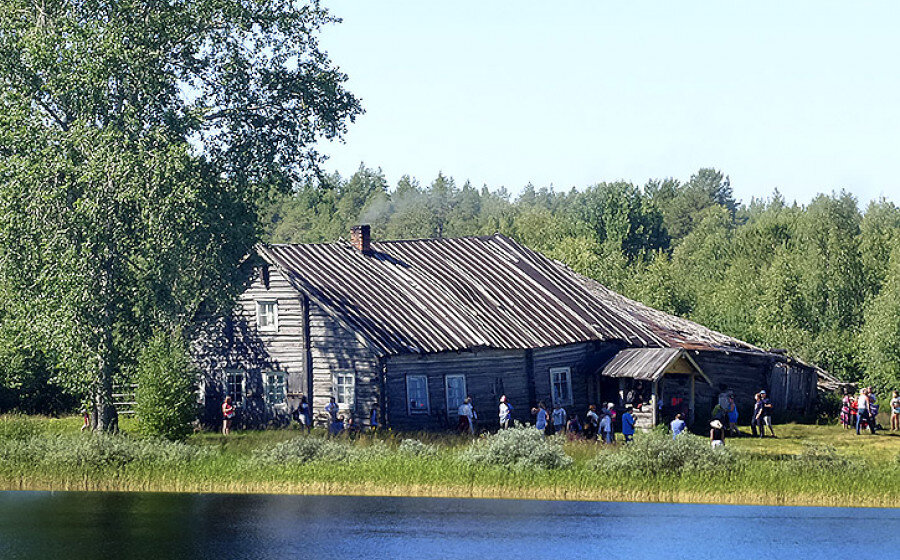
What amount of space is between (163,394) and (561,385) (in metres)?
14.3

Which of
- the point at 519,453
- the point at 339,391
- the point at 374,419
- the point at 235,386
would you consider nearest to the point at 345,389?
the point at 339,391

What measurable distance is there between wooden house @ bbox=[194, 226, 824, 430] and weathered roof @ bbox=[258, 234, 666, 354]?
69 mm

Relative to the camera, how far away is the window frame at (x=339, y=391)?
131 ft

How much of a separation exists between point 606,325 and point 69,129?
61.7 feet

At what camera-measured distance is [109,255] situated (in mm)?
36469

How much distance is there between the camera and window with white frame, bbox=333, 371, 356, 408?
40062mm

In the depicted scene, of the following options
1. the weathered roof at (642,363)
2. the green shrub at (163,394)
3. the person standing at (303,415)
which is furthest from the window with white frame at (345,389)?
the weathered roof at (642,363)

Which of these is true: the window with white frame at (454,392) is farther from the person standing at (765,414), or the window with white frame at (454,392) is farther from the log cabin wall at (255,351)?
the person standing at (765,414)

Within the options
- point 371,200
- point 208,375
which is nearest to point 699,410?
point 208,375

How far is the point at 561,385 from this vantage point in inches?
1725

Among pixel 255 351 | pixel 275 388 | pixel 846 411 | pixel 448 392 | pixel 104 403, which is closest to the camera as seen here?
pixel 104 403

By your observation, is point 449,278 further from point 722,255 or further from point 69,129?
point 722,255

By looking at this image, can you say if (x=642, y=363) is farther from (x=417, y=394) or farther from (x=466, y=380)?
(x=417, y=394)

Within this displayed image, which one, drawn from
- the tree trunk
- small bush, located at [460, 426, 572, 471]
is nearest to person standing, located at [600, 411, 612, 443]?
small bush, located at [460, 426, 572, 471]
